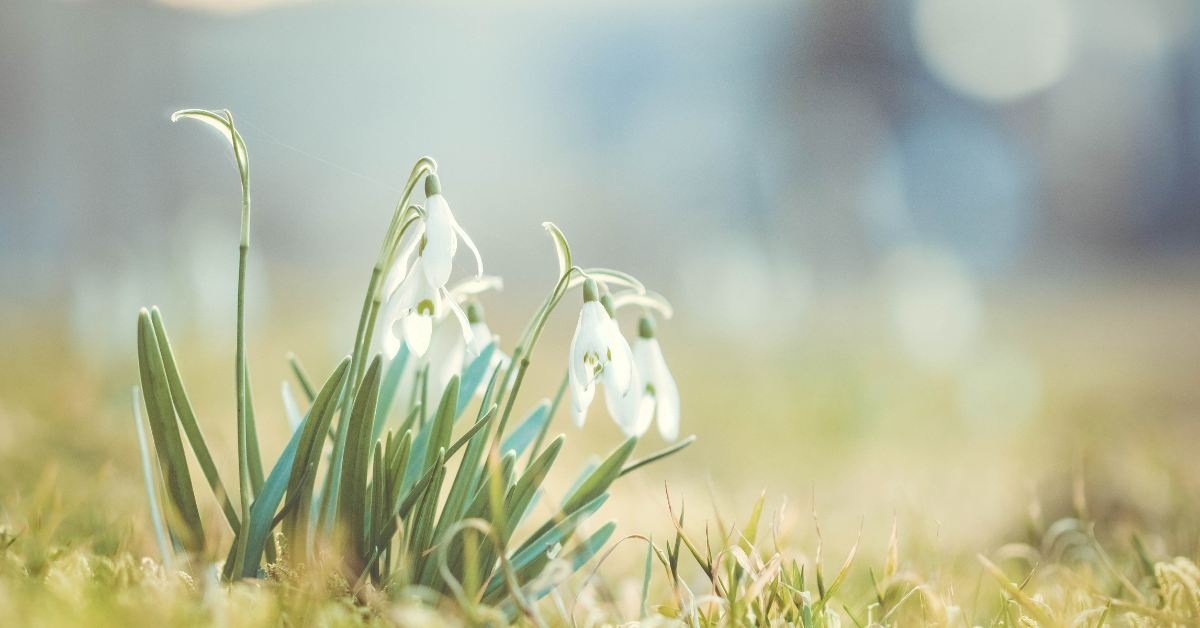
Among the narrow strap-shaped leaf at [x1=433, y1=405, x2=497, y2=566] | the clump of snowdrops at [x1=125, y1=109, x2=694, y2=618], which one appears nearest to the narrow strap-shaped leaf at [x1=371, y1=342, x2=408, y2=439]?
the clump of snowdrops at [x1=125, y1=109, x2=694, y2=618]

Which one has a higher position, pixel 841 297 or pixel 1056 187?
pixel 1056 187

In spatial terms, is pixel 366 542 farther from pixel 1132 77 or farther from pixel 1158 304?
pixel 1132 77

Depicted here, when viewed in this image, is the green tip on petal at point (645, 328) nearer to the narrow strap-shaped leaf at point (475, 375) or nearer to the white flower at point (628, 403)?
the white flower at point (628, 403)

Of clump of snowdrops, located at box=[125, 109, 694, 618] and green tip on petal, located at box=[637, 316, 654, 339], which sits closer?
clump of snowdrops, located at box=[125, 109, 694, 618]

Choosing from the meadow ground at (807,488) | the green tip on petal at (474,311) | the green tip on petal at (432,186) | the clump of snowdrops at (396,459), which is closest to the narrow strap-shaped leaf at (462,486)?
the clump of snowdrops at (396,459)

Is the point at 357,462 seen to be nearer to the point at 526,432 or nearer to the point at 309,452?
the point at 309,452

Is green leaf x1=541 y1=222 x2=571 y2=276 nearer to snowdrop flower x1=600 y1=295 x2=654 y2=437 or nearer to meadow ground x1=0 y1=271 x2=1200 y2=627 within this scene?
snowdrop flower x1=600 y1=295 x2=654 y2=437

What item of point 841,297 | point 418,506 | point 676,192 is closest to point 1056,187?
point 841,297
